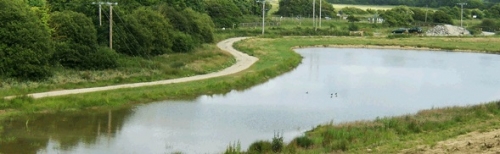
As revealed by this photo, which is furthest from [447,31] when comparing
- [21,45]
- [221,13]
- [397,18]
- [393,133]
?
[393,133]

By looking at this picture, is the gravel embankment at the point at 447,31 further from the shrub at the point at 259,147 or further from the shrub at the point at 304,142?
the shrub at the point at 259,147

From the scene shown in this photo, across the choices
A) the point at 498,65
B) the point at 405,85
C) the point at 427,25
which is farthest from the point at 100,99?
the point at 427,25

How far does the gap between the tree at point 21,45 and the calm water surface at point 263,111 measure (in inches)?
Result: 262

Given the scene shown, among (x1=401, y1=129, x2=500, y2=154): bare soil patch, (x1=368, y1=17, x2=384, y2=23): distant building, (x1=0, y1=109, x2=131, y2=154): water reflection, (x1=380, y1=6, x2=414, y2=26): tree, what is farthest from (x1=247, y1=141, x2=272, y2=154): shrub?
(x1=368, y1=17, x2=384, y2=23): distant building

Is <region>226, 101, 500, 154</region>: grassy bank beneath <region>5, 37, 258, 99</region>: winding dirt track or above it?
beneath

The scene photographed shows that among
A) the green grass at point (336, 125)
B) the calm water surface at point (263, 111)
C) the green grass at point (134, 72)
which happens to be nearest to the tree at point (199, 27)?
the green grass at point (134, 72)

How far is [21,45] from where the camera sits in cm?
3497

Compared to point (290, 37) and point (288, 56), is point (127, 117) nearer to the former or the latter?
point (288, 56)

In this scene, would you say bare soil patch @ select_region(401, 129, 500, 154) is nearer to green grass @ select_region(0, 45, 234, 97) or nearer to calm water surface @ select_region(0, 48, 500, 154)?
calm water surface @ select_region(0, 48, 500, 154)

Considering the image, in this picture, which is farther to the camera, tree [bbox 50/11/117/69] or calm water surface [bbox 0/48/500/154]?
tree [bbox 50/11/117/69]

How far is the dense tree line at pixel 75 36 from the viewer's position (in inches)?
1368

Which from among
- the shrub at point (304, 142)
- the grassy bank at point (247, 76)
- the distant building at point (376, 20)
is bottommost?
the shrub at point (304, 142)

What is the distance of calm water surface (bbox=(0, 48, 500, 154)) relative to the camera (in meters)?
23.3

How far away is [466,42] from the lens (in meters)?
82.4
